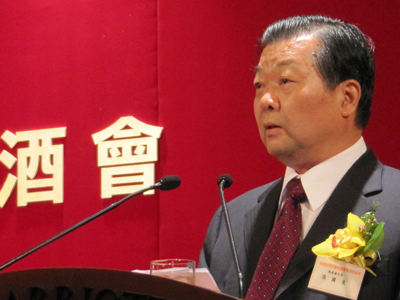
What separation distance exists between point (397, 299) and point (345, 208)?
0.28 meters

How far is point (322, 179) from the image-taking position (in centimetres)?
155

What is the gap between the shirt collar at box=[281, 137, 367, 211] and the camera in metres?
1.53

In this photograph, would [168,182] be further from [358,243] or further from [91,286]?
[91,286]

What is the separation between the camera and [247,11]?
92.6 inches

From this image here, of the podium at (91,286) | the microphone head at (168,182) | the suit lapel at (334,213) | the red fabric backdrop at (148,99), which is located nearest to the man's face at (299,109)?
the suit lapel at (334,213)

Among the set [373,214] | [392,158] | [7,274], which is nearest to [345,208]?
[373,214]

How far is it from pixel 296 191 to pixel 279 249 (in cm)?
18

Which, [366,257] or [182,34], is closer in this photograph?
[366,257]

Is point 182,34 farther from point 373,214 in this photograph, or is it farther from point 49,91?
point 373,214

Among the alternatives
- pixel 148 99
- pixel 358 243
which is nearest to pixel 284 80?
pixel 358 243

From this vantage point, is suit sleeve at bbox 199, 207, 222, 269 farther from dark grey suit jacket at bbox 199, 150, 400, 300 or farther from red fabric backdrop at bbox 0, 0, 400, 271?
red fabric backdrop at bbox 0, 0, 400, 271

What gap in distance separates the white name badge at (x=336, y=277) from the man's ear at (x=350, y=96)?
487 mm

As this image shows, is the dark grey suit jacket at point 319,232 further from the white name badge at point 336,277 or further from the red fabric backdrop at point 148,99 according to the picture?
the red fabric backdrop at point 148,99

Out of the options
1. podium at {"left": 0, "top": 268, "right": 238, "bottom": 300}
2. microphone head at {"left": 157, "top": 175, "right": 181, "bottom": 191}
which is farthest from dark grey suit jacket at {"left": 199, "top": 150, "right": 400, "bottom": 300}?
podium at {"left": 0, "top": 268, "right": 238, "bottom": 300}
